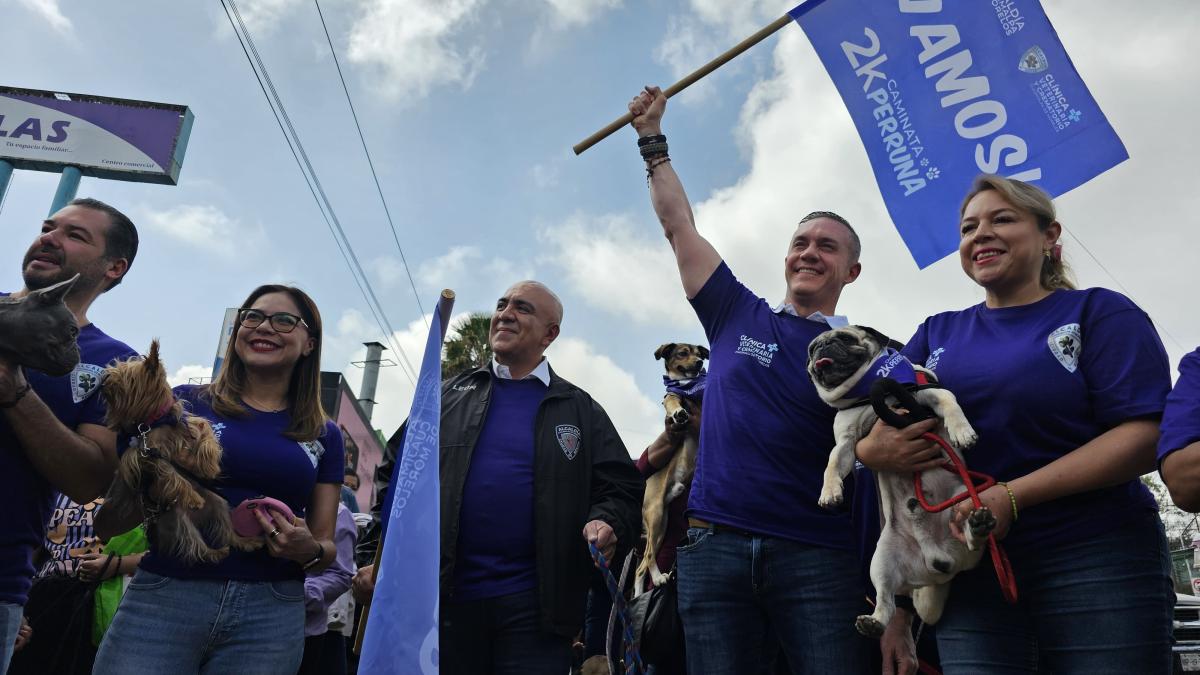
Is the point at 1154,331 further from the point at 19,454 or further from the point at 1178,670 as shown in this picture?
the point at 1178,670

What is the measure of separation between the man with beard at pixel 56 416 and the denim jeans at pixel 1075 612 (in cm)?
275

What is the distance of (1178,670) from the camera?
823 cm

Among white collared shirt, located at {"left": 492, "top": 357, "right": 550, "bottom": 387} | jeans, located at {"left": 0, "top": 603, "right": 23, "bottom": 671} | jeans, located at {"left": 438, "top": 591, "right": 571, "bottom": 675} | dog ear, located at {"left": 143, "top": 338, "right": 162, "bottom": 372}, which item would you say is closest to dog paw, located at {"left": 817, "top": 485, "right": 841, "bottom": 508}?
jeans, located at {"left": 438, "top": 591, "right": 571, "bottom": 675}

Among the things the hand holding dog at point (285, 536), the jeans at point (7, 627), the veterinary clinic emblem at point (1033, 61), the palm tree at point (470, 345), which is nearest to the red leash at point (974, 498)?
the hand holding dog at point (285, 536)

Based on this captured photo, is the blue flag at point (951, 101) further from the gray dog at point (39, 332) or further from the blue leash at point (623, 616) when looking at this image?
the gray dog at point (39, 332)

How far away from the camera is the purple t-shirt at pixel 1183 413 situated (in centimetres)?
193

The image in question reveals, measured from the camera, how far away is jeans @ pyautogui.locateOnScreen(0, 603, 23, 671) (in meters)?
2.39

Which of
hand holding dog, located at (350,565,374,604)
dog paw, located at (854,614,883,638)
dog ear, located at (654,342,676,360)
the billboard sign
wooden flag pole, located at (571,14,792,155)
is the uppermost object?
the billboard sign

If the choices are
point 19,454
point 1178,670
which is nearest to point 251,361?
point 19,454

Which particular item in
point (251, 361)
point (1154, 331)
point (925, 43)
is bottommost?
point (1154, 331)

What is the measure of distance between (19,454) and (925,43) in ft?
14.2

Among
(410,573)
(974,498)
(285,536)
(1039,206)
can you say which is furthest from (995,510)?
(285,536)

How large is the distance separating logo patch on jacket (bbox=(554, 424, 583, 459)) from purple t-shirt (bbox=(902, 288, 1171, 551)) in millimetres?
1621

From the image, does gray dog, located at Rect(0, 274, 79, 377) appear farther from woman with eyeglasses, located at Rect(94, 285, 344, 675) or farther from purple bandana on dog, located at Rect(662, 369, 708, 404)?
purple bandana on dog, located at Rect(662, 369, 708, 404)
